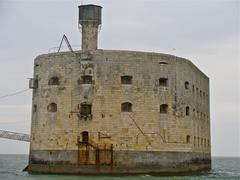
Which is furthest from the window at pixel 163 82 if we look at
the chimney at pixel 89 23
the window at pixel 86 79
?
the chimney at pixel 89 23

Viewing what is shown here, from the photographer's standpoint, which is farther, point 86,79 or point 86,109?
point 86,79

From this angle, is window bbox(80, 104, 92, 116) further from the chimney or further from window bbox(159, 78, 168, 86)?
window bbox(159, 78, 168, 86)

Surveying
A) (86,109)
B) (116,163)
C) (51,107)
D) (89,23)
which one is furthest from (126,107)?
(89,23)

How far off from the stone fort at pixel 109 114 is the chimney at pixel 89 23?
72 centimetres

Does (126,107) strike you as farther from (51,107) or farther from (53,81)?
(53,81)

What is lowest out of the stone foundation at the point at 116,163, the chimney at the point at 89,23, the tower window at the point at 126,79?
the stone foundation at the point at 116,163

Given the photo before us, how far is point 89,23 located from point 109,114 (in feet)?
18.5

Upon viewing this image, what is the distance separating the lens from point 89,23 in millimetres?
28391

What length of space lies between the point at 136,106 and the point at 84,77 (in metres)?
3.02

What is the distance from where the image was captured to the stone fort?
25.6 m

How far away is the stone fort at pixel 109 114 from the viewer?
2559 cm

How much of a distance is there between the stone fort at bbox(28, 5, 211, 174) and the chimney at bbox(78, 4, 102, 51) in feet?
2.37

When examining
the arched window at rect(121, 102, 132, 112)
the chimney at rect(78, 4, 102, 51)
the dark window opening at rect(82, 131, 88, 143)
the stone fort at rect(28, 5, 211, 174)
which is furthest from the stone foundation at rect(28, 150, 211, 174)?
the chimney at rect(78, 4, 102, 51)

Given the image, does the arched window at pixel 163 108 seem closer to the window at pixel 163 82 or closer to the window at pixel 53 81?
the window at pixel 163 82
